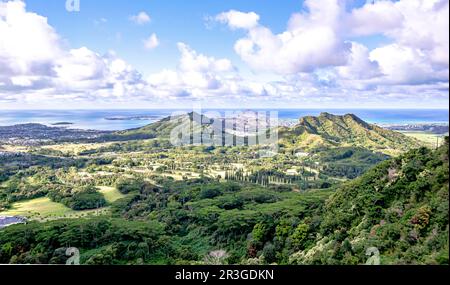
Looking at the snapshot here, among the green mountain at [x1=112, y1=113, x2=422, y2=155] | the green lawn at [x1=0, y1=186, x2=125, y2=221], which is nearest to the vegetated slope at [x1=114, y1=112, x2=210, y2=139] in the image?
the green mountain at [x1=112, y1=113, x2=422, y2=155]

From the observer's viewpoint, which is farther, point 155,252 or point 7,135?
point 7,135

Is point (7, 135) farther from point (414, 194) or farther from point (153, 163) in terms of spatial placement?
point (414, 194)

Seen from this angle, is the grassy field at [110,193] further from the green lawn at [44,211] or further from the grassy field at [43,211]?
the grassy field at [43,211]

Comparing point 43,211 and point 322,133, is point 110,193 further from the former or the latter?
point 322,133

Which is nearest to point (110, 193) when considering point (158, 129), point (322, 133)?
point (158, 129)

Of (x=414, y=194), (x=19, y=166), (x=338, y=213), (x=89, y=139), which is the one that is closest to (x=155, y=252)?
(x=338, y=213)

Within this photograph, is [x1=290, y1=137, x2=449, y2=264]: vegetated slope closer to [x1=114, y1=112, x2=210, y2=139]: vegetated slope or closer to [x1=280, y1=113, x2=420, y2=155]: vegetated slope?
[x1=280, y1=113, x2=420, y2=155]: vegetated slope
